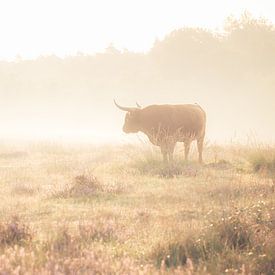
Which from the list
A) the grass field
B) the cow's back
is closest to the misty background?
the cow's back

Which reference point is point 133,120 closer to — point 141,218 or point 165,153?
point 165,153

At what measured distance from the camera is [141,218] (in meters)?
7.95

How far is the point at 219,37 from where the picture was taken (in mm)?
55094

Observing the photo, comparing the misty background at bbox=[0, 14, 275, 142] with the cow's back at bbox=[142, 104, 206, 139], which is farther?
the misty background at bbox=[0, 14, 275, 142]

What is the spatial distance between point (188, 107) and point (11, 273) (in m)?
12.4

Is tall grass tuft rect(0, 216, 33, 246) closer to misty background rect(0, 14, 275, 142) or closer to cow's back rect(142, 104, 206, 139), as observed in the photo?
cow's back rect(142, 104, 206, 139)

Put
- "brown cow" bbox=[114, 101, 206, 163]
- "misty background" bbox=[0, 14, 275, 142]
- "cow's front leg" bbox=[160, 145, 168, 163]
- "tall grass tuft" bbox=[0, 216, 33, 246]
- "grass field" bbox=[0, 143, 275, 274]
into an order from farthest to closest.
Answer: "misty background" bbox=[0, 14, 275, 142] < "brown cow" bbox=[114, 101, 206, 163] < "cow's front leg" bbox=[160, 145, 168, 163] < "tall grass tuft" bbox=[0, 216, 33, 246] < "grass field" bbox=[0, 143, 275, 274]

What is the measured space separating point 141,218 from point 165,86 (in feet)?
158

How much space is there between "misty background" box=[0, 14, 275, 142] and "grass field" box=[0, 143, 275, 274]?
2639cm

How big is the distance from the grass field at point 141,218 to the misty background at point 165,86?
2639cm

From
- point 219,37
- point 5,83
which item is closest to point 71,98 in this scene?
point 5,83

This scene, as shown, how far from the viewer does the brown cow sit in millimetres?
15961

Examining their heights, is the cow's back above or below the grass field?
above

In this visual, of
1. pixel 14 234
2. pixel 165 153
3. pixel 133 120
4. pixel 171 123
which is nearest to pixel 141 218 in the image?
pixel 14 234
